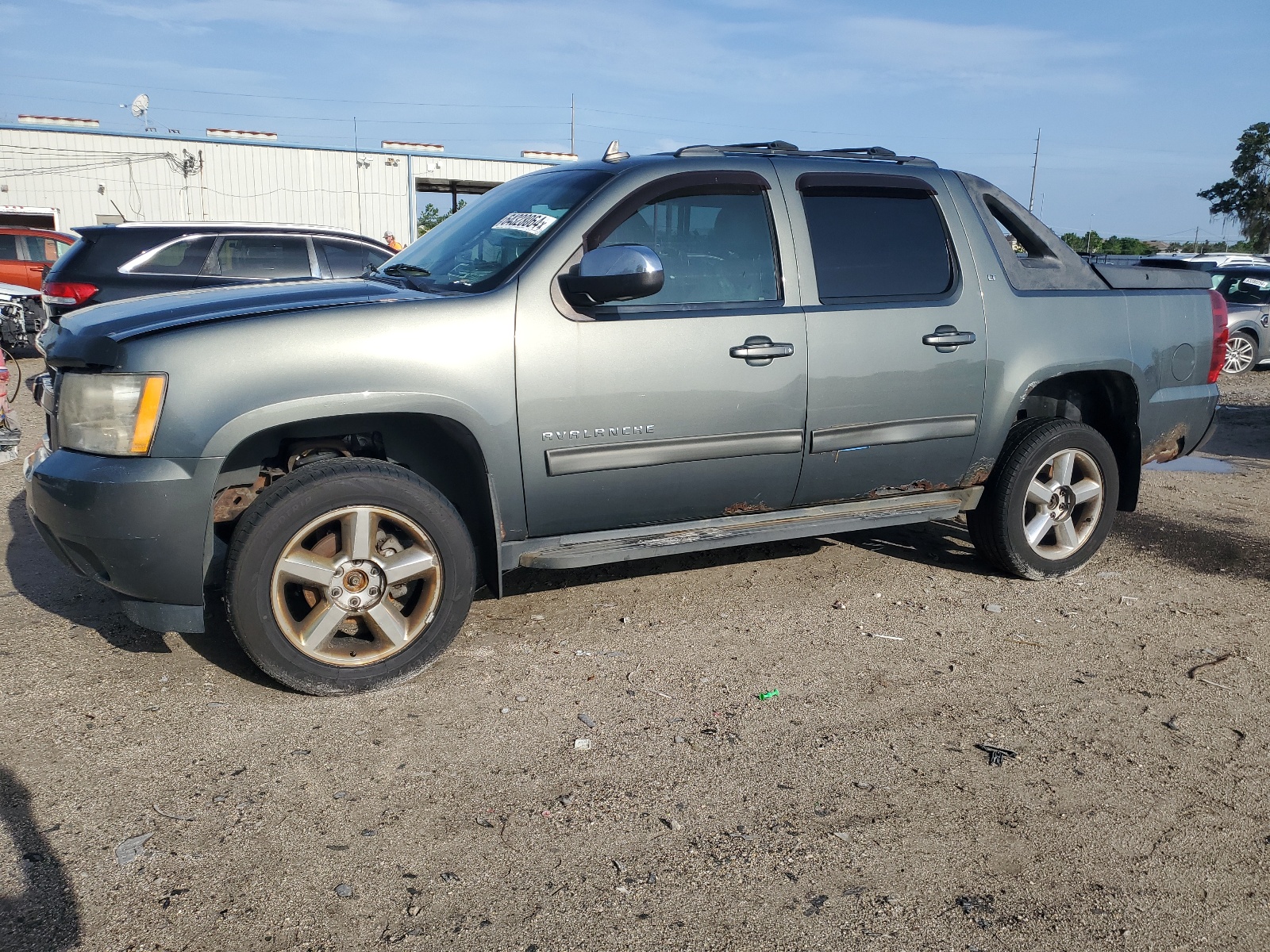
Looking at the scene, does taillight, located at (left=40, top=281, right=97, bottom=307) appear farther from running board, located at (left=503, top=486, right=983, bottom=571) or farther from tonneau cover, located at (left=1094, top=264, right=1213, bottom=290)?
tonneau cover, located at (left=1094, top=264, right=1213, bottom=290)

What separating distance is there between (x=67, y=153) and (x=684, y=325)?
3693 cm

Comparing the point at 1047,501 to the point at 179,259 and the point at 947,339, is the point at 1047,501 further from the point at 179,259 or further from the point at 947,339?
the point at 179,259

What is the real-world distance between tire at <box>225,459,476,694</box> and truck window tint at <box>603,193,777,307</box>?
118 cm

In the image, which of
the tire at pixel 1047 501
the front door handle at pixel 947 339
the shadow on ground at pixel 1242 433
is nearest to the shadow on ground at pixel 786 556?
the tire at pixel 1047 501

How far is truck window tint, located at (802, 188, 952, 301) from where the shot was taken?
4.26 m

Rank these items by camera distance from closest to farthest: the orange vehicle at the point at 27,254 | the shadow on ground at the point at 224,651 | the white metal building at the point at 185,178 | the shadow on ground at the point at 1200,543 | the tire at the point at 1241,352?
the shadow on ground at the point at 224,651
the shadow on ground at the point at 1200,543
the tire at the point at 1241,352
the orange vehicle at the point at 27,254
the white metal building at the point at 185,178

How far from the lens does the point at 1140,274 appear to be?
4.98 meters

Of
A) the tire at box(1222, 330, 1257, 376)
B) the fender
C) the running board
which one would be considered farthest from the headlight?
the tire at box(1222, 330, 1257, 376)

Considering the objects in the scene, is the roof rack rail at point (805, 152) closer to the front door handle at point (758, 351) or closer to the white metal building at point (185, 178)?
the front door handle at point (758, 351)

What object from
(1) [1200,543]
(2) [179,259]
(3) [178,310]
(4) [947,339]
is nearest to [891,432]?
(4) [947,339]

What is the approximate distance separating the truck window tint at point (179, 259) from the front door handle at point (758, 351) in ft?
21.1

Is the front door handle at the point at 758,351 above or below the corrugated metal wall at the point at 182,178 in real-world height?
below

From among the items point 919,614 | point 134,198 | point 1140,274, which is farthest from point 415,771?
point 134,198

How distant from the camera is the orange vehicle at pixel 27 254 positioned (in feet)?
52.3
